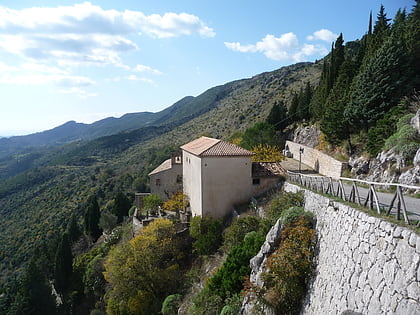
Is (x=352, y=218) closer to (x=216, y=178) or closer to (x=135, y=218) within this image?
(x=216, y=178)

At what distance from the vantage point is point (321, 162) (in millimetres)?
29203

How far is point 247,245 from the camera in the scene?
15.8m

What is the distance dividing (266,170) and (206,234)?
23.2 ft

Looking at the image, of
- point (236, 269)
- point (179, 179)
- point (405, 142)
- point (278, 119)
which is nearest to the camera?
point (236, 269)

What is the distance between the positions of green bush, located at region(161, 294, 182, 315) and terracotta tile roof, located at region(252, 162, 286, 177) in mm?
10464

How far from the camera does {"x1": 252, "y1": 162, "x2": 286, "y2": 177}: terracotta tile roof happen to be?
23.6m

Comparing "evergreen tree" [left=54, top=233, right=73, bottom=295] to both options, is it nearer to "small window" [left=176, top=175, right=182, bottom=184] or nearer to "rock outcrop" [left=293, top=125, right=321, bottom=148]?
"small window" [left=176, top=175, right=182, bottom=184]

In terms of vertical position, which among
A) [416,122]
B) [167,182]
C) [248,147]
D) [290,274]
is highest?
[416,122]

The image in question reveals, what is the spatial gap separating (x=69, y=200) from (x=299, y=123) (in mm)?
74416

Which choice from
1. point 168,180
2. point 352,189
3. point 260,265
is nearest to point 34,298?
point 168,180

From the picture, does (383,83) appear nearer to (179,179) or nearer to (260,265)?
(260,265)

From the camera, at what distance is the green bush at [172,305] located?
709 inches

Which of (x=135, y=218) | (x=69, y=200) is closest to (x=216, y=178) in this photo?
(x=135, y=218)

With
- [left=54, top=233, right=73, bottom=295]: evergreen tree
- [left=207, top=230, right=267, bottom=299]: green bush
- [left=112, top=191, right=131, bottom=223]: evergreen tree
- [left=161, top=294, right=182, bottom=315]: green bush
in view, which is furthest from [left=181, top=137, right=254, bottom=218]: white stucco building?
[left=112, top=191, right=131, bottom=223]: evergreen tree
